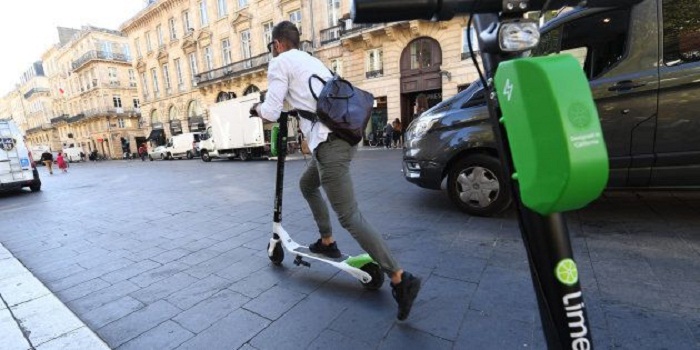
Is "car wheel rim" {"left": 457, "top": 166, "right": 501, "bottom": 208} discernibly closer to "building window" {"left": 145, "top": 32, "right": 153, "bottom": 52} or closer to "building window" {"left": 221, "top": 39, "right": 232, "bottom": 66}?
"building window" {"left": 221, "top": 39, "right": 232, "bottom": 66}

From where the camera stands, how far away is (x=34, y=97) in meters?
71.1

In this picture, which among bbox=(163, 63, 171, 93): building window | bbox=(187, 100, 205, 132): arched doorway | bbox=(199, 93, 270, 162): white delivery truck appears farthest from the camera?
bbox=(163, 63, 171, 93): building window

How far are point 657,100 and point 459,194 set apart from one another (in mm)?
1987

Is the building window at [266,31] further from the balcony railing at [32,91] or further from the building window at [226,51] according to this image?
the balcony railing at [32,91]

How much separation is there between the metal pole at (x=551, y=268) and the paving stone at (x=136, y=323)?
229cm

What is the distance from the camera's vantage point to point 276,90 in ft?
7.43

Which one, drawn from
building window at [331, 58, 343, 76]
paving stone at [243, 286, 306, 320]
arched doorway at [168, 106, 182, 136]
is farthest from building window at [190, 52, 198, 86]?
paving stone at [243, 286, 306, 320]

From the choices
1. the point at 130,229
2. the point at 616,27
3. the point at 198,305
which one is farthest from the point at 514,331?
the point at 130,229

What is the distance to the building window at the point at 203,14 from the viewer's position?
29867 mm

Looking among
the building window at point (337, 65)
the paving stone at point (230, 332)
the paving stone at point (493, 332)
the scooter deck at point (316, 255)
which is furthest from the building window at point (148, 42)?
the paving stone at point (493, 332)

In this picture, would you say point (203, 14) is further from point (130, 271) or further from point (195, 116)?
point (130, 271)

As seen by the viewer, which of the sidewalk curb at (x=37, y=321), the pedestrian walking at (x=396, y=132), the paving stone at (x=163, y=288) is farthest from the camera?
the pedestrian walking at (x=396, y=132)

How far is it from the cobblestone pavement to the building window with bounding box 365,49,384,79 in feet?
55.1

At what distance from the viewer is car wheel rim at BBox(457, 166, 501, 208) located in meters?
3.91
